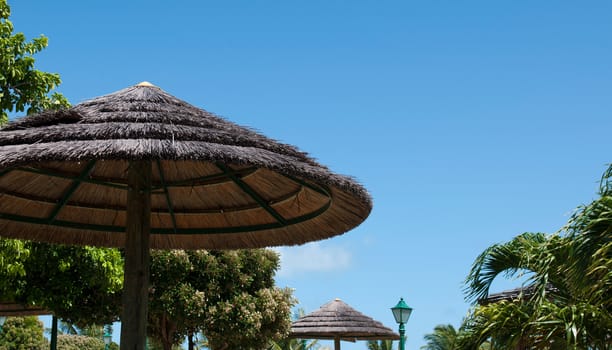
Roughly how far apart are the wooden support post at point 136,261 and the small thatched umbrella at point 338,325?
1567cm

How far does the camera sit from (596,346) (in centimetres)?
819

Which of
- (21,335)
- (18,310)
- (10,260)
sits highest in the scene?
(21,335)

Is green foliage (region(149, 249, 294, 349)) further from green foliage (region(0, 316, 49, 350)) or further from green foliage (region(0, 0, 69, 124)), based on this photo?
green foliage (region(0, 316, 49, 350))

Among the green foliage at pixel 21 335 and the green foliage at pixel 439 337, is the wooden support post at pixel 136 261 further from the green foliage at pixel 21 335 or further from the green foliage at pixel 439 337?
the green foliage at pixel 439 337

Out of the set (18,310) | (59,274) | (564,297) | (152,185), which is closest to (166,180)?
(152,185)

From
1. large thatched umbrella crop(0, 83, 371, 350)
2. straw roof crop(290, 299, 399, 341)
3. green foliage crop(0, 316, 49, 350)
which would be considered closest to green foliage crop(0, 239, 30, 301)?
large thatched umbrella crop(0, 83, 371, 350)

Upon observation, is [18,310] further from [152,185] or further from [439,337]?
[439,337]

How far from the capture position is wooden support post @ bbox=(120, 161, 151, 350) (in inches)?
251

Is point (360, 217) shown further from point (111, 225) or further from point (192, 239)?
point (111, 225)

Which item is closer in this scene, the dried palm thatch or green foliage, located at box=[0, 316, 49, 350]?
the dried palm thatch

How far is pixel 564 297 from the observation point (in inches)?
379

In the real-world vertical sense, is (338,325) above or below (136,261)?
above

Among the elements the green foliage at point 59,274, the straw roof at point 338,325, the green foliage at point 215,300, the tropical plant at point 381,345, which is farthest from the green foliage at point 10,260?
the tropical plant at point 381,345

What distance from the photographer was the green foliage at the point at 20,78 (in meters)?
12.3
